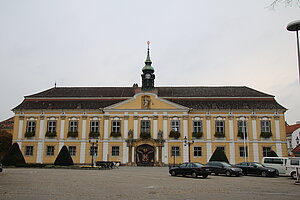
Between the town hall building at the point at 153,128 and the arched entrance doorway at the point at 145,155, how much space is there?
130 mm

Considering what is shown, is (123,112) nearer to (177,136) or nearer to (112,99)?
(112,99)

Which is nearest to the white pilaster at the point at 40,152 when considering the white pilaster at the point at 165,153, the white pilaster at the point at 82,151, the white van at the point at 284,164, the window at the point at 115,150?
the white pilaster at the point at 82,151

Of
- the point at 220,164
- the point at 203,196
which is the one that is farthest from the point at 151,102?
→ the point at 203,196

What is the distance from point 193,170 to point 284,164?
8800 millimetres

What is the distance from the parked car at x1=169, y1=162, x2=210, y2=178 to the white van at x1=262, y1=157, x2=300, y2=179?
693 centimetres

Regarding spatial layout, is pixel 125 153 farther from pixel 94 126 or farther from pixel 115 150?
pixel 94 126

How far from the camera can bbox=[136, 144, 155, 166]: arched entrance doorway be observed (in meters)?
41.1

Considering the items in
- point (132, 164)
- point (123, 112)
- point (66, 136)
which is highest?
point (123, 112)

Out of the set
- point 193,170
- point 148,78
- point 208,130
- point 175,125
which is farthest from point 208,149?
point 193,170

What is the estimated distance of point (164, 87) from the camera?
49.2 metres

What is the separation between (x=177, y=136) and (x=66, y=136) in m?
15.3

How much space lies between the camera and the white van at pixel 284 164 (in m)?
24.2

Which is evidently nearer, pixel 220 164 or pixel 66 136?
pixel 220 164

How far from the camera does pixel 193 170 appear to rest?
22.4m
